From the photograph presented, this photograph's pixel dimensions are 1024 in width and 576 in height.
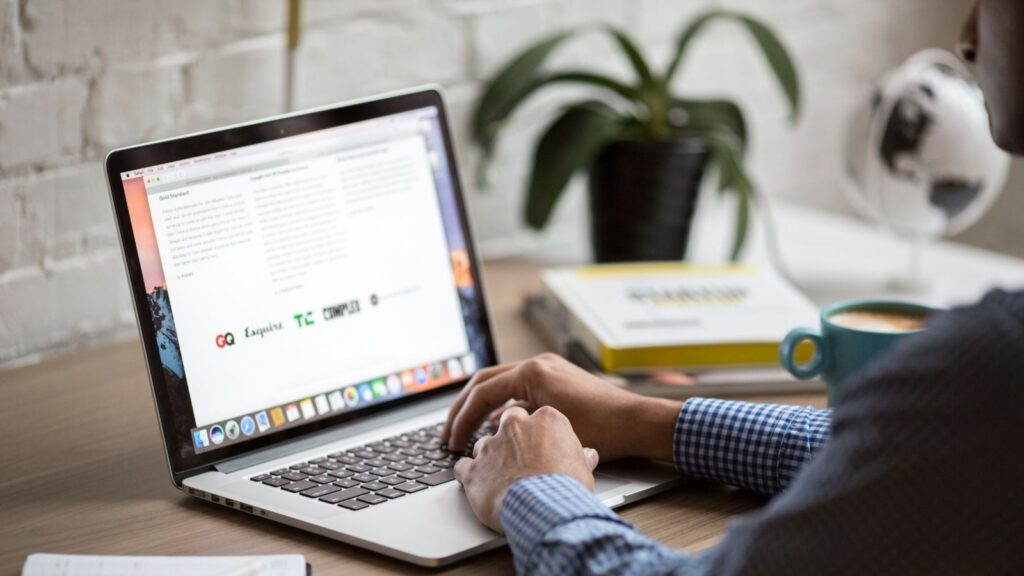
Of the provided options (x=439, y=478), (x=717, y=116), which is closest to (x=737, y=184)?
(x=717, y=116)

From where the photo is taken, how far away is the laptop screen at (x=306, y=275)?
94cm

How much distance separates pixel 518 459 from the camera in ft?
2.83

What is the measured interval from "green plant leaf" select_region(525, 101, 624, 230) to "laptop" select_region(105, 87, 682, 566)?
31cm

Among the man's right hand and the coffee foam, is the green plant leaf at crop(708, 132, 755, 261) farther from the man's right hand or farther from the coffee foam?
the man's right hand

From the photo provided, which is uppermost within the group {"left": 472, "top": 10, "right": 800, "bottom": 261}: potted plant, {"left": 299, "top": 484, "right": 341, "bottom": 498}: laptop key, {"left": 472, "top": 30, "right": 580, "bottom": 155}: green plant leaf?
{"left": 472, "top": 30, "right": 580, "bottom": 155}: green plant leaf

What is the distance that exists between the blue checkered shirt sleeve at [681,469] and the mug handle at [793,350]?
0.09m

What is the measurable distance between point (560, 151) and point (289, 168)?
49cm

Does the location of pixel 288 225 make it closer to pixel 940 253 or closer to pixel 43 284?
pixel 43 284

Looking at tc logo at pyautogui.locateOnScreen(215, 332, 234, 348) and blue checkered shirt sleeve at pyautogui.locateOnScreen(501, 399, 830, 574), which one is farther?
tc logo at pyautogui.locateOnScreen(215, 332, 234, 348)

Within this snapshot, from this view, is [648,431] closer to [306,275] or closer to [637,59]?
[306,275]

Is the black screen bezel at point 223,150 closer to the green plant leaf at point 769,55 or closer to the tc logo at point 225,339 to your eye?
the tc logo at point 225,339

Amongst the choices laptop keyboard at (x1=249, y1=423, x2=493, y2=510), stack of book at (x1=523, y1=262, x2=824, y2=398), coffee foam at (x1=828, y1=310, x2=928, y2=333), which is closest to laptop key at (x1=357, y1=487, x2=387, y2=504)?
laptop keyboard at (x1=249, y1=423, x2=493, y2=510)

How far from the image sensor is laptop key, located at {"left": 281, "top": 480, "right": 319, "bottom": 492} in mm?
908

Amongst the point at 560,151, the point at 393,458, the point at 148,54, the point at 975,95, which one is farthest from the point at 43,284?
the point at 975,95
